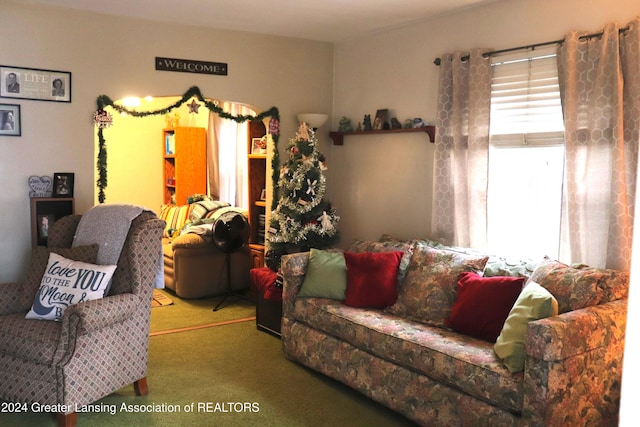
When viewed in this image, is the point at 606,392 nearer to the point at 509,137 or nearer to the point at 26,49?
the point at 509,137

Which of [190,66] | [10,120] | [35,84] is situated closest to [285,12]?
[190,66]

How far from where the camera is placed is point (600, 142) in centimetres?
345

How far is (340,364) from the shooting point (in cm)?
373

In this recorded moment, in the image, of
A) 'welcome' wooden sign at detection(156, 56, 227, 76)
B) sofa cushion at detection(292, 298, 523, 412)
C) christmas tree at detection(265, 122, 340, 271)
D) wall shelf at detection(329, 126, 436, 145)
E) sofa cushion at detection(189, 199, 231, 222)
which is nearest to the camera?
sofa cushion at detection(292, 298, 523, 412)

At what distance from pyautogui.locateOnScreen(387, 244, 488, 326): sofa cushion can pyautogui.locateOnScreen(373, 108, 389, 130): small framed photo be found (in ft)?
4.59

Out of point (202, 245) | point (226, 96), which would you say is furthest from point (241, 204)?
point (226, 96)

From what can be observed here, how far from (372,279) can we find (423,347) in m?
0.90

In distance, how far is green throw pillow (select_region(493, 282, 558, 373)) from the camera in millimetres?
2818

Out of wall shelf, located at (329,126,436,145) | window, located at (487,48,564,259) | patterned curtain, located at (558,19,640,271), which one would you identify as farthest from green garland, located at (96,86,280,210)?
patterned curtain, located at (558,19,640,271)

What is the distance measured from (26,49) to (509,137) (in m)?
3.57

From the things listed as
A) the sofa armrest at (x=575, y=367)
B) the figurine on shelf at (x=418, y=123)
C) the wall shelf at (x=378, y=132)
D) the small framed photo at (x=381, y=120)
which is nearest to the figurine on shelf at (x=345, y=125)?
the wall shelf at (x=378, y=132)

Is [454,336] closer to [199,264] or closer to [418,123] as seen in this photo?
[418,123]

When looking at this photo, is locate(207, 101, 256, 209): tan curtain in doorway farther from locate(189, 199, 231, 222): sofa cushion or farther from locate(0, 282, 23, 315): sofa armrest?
locate(0, 282, 23, 315): sofa armrest

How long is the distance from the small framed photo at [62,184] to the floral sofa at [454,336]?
1.80 meters
